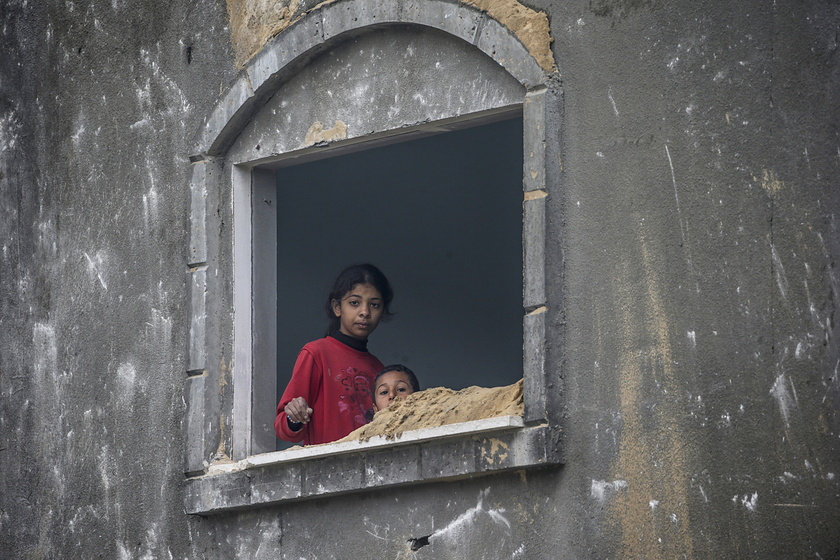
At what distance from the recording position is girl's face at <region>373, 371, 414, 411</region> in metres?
7.59

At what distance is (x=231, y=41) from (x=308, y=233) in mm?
2971

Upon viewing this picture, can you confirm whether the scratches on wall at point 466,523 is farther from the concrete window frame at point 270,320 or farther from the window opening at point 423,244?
the window opening at point 423,244

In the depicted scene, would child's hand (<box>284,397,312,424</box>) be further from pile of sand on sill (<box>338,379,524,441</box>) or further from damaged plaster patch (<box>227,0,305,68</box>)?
damaged plaster patch (<box>227,0,305,68</box>)

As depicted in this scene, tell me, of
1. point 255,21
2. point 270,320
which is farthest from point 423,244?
point 255,21

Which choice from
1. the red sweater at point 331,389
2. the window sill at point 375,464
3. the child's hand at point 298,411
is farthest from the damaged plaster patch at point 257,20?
the window sill at point 375,464

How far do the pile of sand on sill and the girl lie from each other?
1.96 feet

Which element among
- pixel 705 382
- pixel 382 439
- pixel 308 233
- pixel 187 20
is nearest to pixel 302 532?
pixel 382 439

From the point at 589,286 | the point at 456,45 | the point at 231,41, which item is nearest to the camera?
the point at 589,286

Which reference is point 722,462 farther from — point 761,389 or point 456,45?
point 456,45

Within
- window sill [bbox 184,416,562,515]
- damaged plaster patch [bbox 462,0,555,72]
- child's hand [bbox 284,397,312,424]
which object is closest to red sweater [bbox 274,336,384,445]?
child's hand [bbox 284,397,312,424]

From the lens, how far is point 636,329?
6.11m

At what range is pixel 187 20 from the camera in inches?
307

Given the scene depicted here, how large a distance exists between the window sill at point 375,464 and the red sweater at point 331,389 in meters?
0.41

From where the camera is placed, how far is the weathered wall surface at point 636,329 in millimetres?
5742
